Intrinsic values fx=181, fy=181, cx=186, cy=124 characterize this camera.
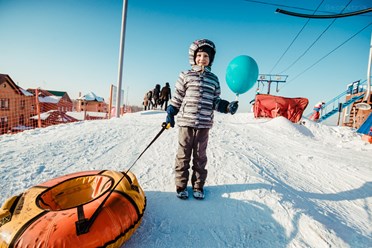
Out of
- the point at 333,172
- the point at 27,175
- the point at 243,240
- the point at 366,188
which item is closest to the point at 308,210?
the point at 243,240

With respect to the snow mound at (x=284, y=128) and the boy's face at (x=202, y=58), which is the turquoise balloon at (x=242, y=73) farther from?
the boy's face at (x=202, y=58)

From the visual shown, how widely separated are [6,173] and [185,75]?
272 centimetres

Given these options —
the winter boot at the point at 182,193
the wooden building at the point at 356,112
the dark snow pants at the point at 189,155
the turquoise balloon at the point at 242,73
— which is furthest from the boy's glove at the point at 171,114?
the wooden building at the point at 356,112

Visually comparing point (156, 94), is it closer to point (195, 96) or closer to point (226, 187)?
point (195, 96)

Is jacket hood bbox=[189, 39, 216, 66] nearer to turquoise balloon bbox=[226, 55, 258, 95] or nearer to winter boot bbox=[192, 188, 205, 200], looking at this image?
winter boot bbox=[192, 188, 205, 200]

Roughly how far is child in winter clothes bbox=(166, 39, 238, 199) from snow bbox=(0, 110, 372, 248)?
0.26 metres

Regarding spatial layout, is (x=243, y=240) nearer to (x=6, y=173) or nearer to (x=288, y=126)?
(x=6, y=173)

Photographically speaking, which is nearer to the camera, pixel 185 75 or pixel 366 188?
pixel 185 75

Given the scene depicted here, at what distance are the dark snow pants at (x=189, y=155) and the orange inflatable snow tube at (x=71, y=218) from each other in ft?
2.14

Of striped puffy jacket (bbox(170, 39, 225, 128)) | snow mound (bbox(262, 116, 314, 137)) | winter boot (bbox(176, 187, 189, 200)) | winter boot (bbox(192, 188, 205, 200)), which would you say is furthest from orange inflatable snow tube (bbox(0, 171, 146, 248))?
snow mound (bbox(262, 116, 314, 137))

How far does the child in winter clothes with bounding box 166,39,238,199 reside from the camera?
2.13m

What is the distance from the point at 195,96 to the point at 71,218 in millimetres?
1598

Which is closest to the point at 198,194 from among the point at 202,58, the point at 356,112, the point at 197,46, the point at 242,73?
the point at 202,58

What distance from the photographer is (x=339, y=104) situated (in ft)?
51.5
